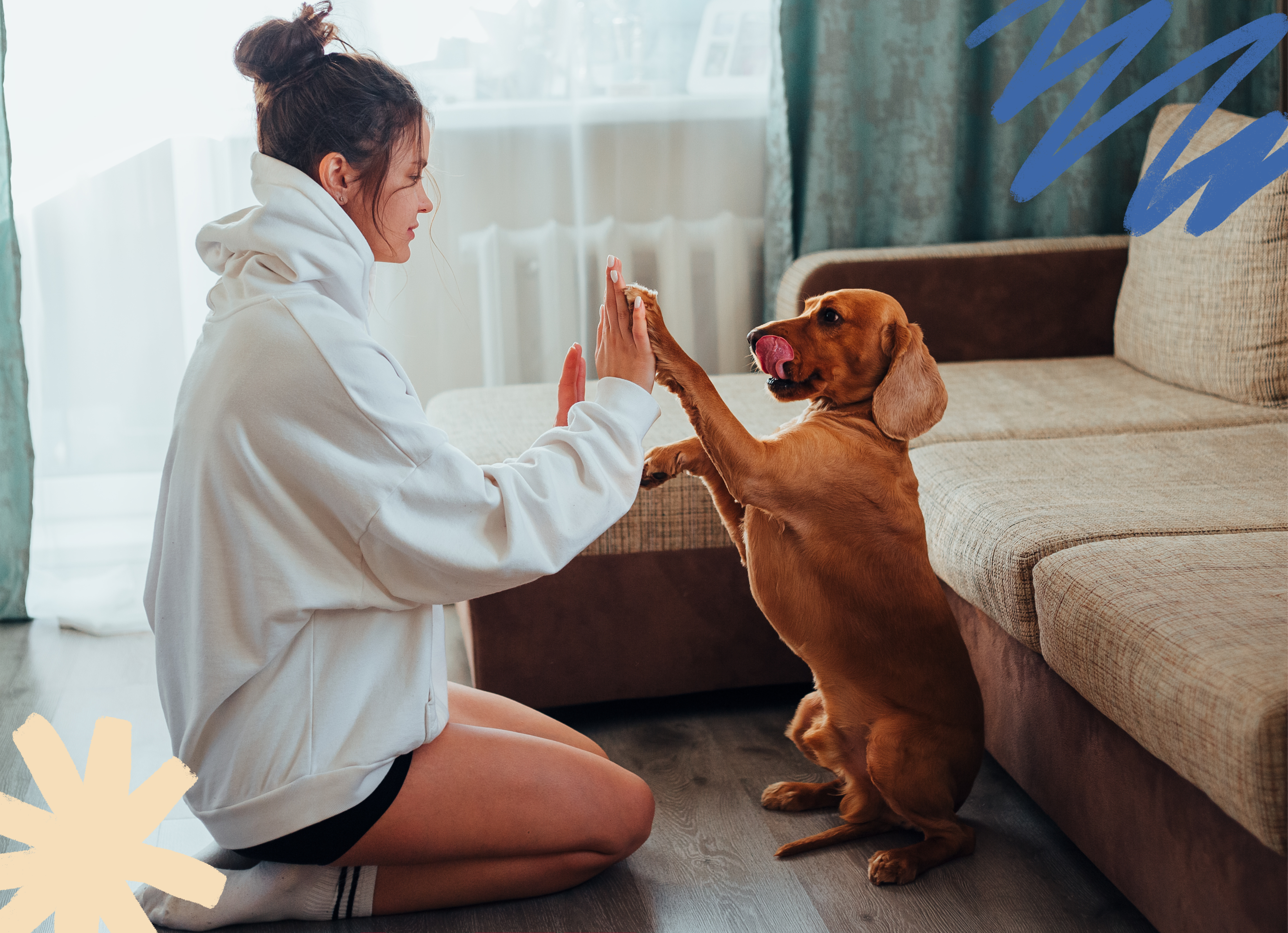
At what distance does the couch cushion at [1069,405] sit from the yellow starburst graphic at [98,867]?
133 centimetres

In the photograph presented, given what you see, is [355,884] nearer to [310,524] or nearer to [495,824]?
[495,824]

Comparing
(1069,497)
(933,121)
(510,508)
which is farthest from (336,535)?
(933,121)

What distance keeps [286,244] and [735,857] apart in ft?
3.24

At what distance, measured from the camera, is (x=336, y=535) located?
125 centimetres

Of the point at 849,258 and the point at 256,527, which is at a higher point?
the point at 849,258

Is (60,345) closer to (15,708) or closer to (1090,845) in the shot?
(15,708)

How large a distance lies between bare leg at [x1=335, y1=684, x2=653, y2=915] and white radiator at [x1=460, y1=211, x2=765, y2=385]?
1.56 metres

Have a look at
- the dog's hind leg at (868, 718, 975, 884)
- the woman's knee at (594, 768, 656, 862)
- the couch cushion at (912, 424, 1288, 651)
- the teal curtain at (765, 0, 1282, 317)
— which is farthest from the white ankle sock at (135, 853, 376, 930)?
the teal curtain at (765, 0, 1282, 317)

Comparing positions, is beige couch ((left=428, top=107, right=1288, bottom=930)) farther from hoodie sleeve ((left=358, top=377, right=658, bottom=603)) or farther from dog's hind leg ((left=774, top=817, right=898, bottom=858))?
hoodie sleeve ((left=358, top=377, right=658, bottom=603))

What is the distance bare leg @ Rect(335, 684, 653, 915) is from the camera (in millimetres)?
1369

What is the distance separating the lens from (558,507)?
1.30m

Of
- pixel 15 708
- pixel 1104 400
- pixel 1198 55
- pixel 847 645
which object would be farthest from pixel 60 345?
pixel 1198 55

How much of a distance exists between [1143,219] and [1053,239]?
0.88 ft

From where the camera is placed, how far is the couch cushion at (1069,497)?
1.54 meters
